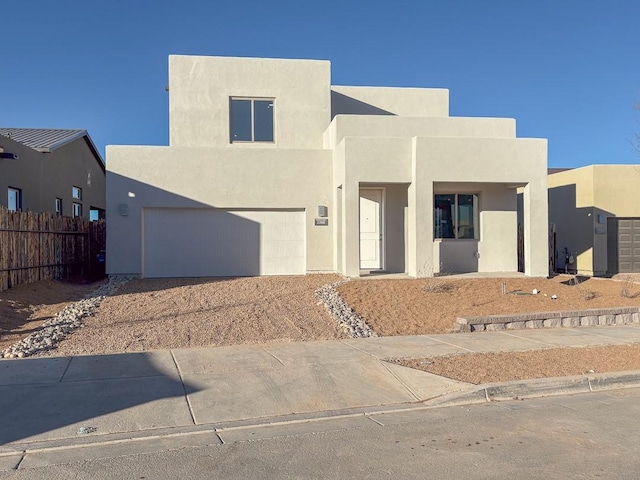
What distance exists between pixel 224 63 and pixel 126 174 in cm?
458

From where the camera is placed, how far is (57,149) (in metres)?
22.1

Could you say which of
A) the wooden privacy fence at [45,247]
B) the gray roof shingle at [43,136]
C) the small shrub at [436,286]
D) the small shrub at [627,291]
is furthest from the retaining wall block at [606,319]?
the gray roof shingle at [43,136]

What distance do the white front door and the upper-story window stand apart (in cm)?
364

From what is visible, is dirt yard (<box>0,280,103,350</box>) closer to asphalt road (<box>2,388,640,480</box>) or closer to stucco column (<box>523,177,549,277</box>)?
asphalt road (<box>2,388,640,480</box>)

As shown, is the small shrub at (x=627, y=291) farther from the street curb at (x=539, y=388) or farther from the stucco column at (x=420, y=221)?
the street curb at (x=539, y=388)

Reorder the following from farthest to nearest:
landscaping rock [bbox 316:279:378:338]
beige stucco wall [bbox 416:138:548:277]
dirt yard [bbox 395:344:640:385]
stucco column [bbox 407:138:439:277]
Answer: beige stucco wall [bbox 416:138:548:277] < stucco column [bbox 407:138:439:277] < landscaping rock [bbox 316:279:378:338] < dirt yard [bbox 395:344:640:385]

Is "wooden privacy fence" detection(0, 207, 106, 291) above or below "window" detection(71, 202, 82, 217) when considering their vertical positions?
below

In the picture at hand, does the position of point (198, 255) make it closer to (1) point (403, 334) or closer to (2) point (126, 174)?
(2) point (126, 174)

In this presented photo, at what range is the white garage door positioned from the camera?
16.9m

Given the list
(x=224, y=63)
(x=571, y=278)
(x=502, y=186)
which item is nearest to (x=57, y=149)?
(x=224, y=63)

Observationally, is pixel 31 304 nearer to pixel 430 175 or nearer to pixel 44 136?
pixel 430 175

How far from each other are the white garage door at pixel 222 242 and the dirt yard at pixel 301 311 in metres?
1.05

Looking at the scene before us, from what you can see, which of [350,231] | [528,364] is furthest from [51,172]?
[528,364]

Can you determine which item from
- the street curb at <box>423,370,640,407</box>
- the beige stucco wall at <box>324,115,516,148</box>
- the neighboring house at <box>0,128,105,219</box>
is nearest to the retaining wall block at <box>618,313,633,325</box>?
the street curb at <box>423,370,640,407</box>
